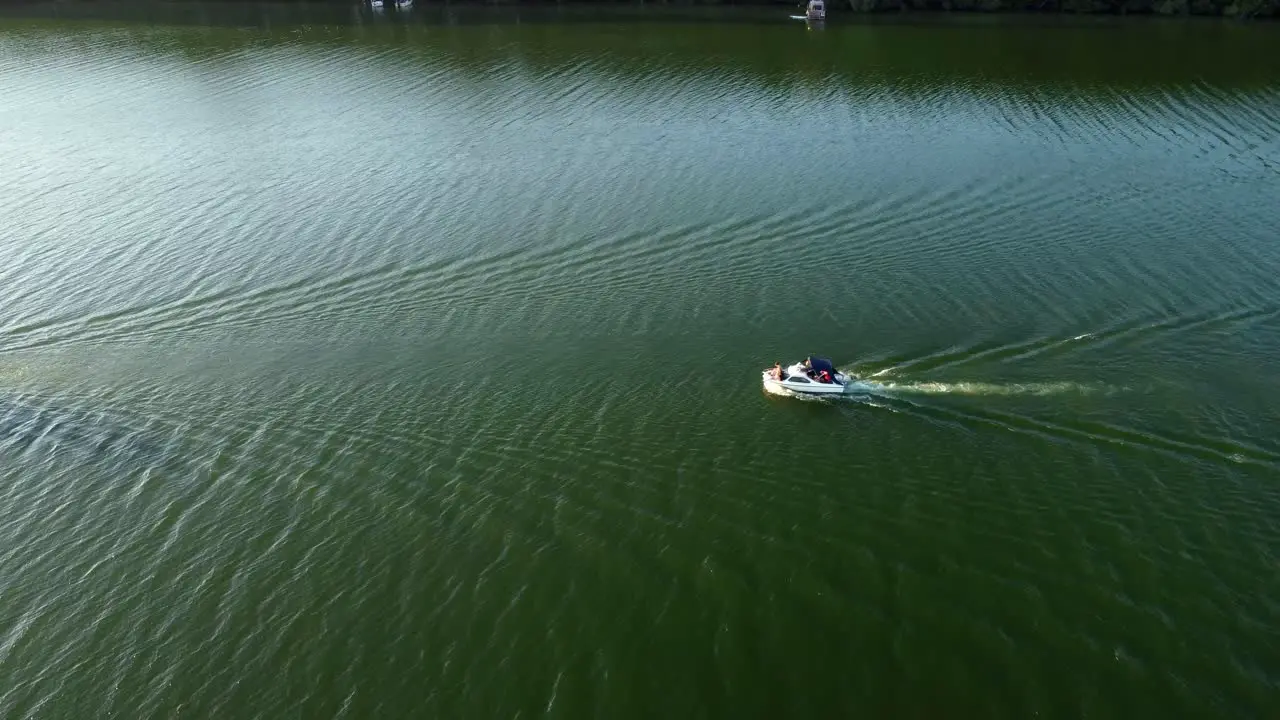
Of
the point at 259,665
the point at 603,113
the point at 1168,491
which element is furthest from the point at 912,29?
the point at 259,665

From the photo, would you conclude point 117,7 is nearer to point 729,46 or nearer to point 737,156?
point 729,46

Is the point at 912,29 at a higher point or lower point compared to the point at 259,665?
higher

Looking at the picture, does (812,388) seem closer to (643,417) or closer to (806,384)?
(806,384)

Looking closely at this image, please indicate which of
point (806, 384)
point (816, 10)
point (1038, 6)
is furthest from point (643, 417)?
point (1038, 6)

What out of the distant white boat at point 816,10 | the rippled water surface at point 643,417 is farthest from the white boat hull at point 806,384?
the distant white boat at point 816,10

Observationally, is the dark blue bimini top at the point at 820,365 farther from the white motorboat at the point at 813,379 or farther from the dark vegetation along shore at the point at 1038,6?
the dark vegetation along shore at the point at 1038,6

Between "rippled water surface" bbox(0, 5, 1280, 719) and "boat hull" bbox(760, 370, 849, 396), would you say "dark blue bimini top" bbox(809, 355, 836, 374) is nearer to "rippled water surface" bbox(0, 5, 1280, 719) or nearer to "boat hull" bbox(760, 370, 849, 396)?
"boat hull" bbox(760, 370, 849, 396)
